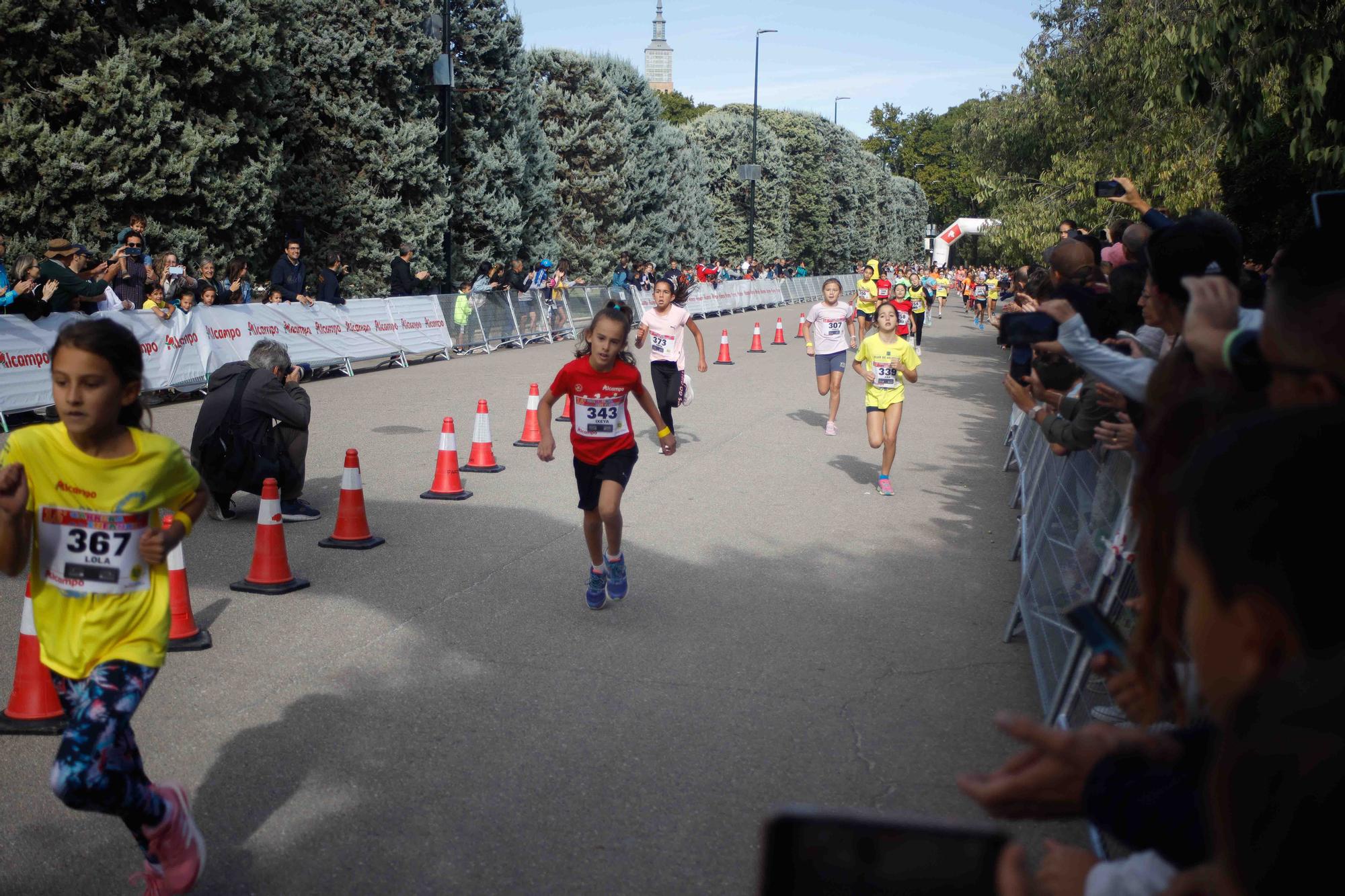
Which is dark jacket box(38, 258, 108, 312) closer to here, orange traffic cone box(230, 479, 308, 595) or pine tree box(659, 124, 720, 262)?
orange traffic cone box(230, 479, 308, 595)

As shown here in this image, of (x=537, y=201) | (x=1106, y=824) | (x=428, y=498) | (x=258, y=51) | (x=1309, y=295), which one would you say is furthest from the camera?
(x=537, y=201)

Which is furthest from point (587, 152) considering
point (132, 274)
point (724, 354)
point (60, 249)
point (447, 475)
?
point (447, 475)

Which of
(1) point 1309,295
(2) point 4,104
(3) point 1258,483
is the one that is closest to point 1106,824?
(3) point 1258,483

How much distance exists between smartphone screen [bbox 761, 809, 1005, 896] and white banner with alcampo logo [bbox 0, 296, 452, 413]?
8.29 m

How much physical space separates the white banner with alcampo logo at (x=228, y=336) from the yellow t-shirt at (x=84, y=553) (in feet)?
17.9

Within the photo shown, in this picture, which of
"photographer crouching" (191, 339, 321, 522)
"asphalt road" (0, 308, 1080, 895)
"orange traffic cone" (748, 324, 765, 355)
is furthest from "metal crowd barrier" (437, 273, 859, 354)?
"asphalt road" (0, 308, 1080, 895)

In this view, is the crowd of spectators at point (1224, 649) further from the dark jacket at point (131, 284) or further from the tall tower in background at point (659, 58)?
the tall tower in background at point (659, 58)

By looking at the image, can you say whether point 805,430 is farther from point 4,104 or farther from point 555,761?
point 4,104

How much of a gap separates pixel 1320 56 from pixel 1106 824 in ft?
28.9

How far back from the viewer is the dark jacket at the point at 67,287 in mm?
12805

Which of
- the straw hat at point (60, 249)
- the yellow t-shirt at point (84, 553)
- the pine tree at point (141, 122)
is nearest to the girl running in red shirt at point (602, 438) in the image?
the yellow t-shirt at point (84, 553)

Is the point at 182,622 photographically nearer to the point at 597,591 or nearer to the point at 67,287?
the point at 597,591

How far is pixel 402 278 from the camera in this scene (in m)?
22.4

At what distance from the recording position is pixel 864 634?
6.38 metres
